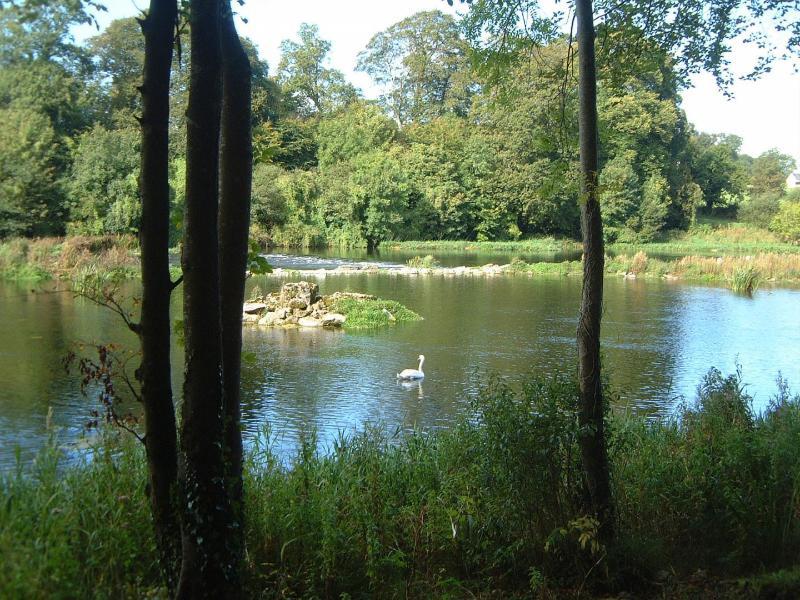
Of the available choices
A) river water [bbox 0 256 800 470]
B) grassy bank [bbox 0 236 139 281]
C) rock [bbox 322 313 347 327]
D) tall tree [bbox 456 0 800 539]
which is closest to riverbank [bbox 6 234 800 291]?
grassy bank [bbox 0 236 139 281]

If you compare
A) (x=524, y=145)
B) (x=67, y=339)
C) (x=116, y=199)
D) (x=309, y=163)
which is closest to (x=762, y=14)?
(x=67, y=339)

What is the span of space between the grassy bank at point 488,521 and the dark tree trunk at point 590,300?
0.11 meters

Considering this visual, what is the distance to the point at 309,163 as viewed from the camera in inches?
2233

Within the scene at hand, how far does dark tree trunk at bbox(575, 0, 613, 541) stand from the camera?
4418 mm

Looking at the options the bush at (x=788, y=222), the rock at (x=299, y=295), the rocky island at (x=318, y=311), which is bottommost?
the rocky island at (x=318, y=311)

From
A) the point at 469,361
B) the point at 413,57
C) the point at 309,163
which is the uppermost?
the point at 413,57

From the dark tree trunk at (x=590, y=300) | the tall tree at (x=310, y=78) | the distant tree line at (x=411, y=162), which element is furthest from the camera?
the tall tree at (x=310, y=78)

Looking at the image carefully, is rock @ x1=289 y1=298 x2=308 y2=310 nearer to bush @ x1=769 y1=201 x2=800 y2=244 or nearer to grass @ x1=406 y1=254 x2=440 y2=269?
grass @ x1=406 y1=254 x2=440 y2=269

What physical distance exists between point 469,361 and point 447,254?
3018 centimetres

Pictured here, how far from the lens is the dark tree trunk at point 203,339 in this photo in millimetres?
3076

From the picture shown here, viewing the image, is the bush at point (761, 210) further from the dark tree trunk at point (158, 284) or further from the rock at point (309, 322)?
the dark tree trunk at point (158, 284)

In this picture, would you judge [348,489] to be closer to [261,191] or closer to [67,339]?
[67,339]

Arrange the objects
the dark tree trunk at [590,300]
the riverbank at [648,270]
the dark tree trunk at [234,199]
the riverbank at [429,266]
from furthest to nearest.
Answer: the riverbank at [648,270] → the riverbank at [429,266] → the dark tree trunk at [590,300] → the dark tree trunk at [234,199]

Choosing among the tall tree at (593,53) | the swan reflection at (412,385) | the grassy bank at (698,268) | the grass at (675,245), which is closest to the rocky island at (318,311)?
the swan reflection at (412,385)
